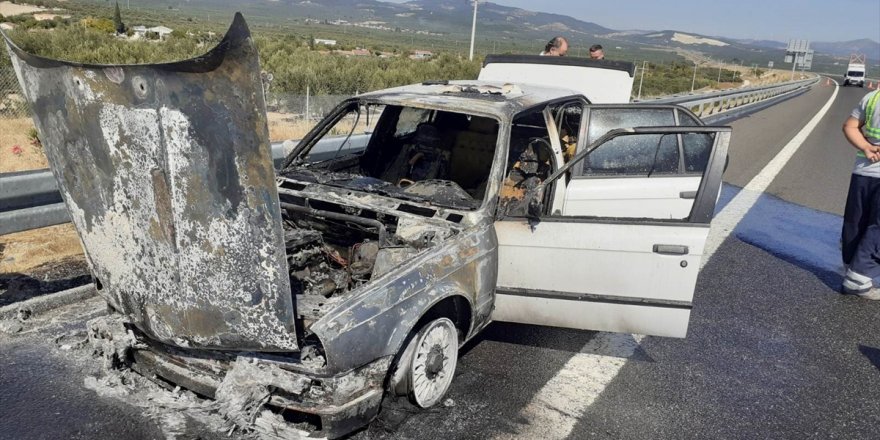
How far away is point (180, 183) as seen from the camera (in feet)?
8.66

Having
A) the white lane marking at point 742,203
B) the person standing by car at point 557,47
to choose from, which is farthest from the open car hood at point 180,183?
the person standing by car at point 557,47

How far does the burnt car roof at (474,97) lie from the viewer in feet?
14.5

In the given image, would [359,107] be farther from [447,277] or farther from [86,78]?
[86,78]

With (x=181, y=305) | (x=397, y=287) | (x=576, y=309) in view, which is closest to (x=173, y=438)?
(x=181, y=305)

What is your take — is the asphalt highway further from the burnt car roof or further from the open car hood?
the burnt car roof

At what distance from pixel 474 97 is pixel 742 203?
220 inches

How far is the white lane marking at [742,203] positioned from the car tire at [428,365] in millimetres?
3560

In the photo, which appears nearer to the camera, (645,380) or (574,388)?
(574,388)

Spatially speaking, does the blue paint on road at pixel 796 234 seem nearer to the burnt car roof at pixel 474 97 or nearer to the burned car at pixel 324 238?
the burned car at pixel 324 238

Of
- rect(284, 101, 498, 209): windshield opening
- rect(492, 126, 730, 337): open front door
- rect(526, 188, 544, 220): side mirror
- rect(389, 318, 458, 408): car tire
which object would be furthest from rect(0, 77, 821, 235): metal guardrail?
rect(526, 188, 544, 220): side mirror

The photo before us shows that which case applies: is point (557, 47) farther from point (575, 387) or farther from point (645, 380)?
point (575, 387)

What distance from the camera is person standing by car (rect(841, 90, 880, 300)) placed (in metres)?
5.34

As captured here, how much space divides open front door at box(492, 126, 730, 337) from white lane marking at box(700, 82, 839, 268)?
99.6 inches

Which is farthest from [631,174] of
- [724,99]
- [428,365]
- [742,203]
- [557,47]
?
[724,99]
